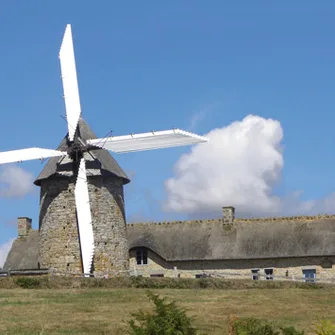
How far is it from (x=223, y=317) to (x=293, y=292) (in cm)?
806

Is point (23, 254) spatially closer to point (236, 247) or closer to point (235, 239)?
point (235, 239)

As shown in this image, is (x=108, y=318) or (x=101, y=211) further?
(x=101, y=211)

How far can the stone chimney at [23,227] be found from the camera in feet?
185

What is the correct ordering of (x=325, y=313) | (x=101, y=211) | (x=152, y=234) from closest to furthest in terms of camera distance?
(x=325, y=313) < (x=101, y=211) < (x=152, y=234)

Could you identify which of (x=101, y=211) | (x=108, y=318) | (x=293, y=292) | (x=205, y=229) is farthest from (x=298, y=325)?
(x=205, y=229)

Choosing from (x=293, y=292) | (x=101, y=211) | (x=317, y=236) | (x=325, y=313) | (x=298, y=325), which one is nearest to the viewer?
(x=298, y=325)

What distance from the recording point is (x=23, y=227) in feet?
186

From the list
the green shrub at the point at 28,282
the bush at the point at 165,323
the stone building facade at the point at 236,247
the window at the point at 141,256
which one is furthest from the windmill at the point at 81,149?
the bush at the point at 165,323

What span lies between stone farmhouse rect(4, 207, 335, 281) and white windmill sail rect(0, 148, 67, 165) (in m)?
10.9

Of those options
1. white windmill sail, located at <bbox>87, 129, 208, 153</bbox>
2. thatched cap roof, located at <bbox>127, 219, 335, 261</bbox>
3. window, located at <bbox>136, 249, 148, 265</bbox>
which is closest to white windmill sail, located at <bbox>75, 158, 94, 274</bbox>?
white windmill sail, located at <bbox>87, 129, 208, 153</bbox>

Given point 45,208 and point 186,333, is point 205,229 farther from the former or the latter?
point 186,333

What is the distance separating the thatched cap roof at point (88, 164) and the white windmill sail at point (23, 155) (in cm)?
71

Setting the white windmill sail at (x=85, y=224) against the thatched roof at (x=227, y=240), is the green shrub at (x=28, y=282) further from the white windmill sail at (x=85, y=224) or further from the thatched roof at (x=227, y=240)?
the thatched roof at (x=227, y=240)

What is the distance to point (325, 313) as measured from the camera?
92.2 ft
